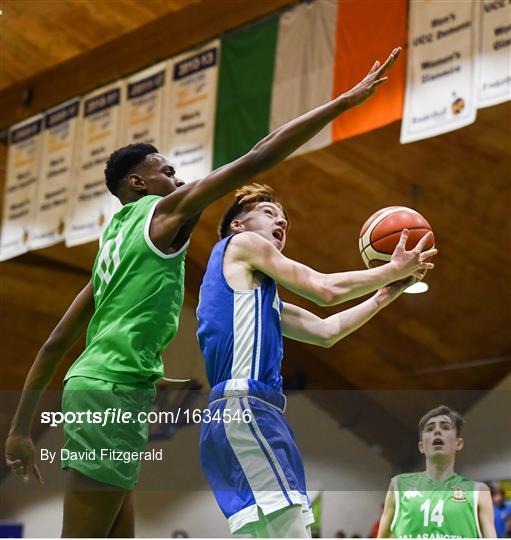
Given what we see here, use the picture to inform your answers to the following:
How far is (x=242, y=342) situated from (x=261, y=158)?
2.40 ft

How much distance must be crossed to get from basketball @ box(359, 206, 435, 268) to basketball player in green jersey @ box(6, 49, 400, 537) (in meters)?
0.93

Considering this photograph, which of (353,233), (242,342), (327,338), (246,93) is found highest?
(353,233)

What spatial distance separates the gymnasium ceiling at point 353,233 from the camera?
11.2 m

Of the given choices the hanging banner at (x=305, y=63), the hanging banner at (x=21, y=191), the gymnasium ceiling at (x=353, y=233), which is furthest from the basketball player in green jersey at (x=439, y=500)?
the hanging banner at (x=21, y=191)

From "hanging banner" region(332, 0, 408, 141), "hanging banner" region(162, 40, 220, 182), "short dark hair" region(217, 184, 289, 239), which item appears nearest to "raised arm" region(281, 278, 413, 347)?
Answer: "short dark hair" region(217, 184, 289, 239)

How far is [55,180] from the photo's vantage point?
11.4 metres

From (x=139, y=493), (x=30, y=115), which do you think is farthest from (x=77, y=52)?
(x=139, y=493)

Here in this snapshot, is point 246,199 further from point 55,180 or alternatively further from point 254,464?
point 55,180

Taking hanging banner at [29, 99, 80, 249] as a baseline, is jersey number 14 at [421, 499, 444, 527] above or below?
below

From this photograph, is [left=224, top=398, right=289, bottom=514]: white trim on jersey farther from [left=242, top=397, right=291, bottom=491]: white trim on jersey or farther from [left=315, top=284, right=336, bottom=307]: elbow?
[left=315, top=284, right=336, bottom=307]: elbow

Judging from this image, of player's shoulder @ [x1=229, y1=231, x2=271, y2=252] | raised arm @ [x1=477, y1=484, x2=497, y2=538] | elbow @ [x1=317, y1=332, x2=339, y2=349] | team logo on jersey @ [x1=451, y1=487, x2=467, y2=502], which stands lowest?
raised arm @ [x1=477, y1=484, x2=497, y2=538]

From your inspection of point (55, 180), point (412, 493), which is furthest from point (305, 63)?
point (412, 493)

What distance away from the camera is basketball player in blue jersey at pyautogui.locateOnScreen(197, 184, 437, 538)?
3.48m

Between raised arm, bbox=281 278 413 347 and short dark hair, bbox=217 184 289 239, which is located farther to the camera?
short dark hair, bbox=217 184 289 239
